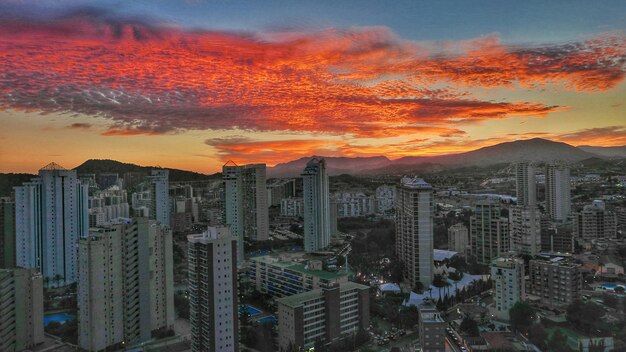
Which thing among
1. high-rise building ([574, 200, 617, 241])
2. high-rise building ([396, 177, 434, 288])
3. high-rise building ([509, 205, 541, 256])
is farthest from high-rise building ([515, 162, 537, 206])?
high-rise building ([396, 177, 434, 288])

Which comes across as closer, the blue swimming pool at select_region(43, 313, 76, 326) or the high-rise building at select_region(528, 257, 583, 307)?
the blue swimming pool at select_region(43, 313, 76, 326)

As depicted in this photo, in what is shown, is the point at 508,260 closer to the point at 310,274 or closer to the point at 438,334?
the point at 438,334

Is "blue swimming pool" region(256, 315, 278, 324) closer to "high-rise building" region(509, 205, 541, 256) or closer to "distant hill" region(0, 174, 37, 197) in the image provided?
"distant hill" region(0, 174, 37, 197)

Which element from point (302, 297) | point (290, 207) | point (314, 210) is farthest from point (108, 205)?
point (290, 207)

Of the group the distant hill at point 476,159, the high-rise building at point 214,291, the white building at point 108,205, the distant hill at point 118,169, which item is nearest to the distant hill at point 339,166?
the distant hill at point 476,159

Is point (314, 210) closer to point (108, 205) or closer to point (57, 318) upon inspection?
point (108, 205)

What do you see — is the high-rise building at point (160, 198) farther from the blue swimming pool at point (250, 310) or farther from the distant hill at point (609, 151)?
the distant hill at point (609, 151)

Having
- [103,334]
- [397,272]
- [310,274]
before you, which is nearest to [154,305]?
[103,334]
